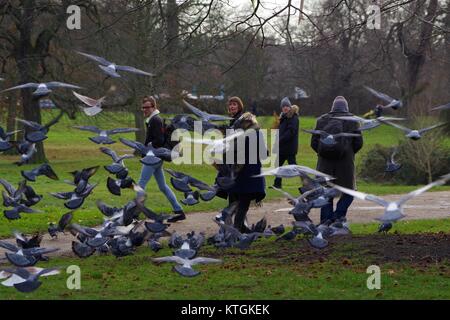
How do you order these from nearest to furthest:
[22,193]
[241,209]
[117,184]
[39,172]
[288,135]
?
[39,172] < [117,184] < [22,193] < [241,209] < [288,135]

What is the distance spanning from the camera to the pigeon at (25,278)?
751 cm

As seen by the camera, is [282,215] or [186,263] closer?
[186,263]

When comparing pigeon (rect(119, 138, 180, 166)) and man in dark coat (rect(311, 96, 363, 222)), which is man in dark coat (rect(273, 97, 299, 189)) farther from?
pigeon (rect(119, 138, 180, 166))

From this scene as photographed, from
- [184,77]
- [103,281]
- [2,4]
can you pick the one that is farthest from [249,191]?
[184,77]

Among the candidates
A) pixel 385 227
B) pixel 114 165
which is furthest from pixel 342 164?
pixel 114 165

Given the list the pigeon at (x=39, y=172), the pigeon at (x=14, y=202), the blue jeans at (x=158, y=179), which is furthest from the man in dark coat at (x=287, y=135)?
the pigeon at (x=39, y=172)

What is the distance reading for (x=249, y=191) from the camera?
10.8 meters

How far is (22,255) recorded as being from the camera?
8.43 metres

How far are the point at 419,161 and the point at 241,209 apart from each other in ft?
42.5

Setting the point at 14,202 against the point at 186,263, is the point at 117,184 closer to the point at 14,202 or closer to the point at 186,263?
the point at 14,202

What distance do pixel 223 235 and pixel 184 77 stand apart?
70.2 ft

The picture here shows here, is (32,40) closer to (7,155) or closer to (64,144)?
(7,155)

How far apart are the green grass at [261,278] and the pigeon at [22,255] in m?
0.25

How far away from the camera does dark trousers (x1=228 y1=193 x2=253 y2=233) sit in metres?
10.8
